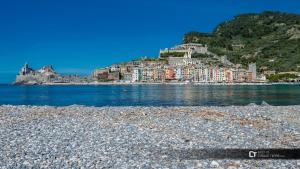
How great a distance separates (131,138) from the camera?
16375 millimetres

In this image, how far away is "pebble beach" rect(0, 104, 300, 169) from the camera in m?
12.4

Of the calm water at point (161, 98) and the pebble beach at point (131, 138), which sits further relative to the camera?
the calm water at point (161, 98)

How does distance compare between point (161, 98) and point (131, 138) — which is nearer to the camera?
point (131, 138)

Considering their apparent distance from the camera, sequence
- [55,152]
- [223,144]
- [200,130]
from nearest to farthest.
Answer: [55,152] < [223,144] < [200,130]

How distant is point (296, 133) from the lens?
18.0m

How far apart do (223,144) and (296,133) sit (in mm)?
4324

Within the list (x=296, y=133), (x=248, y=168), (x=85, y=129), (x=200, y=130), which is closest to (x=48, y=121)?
(x=85, y=129)

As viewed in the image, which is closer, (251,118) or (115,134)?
(115,134)

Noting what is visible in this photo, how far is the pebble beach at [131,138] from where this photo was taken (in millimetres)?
12367

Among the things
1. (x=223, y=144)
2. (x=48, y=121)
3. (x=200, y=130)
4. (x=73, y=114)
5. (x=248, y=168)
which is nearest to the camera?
(x=248, y=168)

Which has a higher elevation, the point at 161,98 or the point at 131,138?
the point at 131,138

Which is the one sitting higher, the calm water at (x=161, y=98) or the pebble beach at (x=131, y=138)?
the pebble beach at (x=131, y=138)

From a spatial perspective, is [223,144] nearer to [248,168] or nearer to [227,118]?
[248,168]

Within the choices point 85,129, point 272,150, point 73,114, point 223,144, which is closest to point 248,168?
point 272,150
